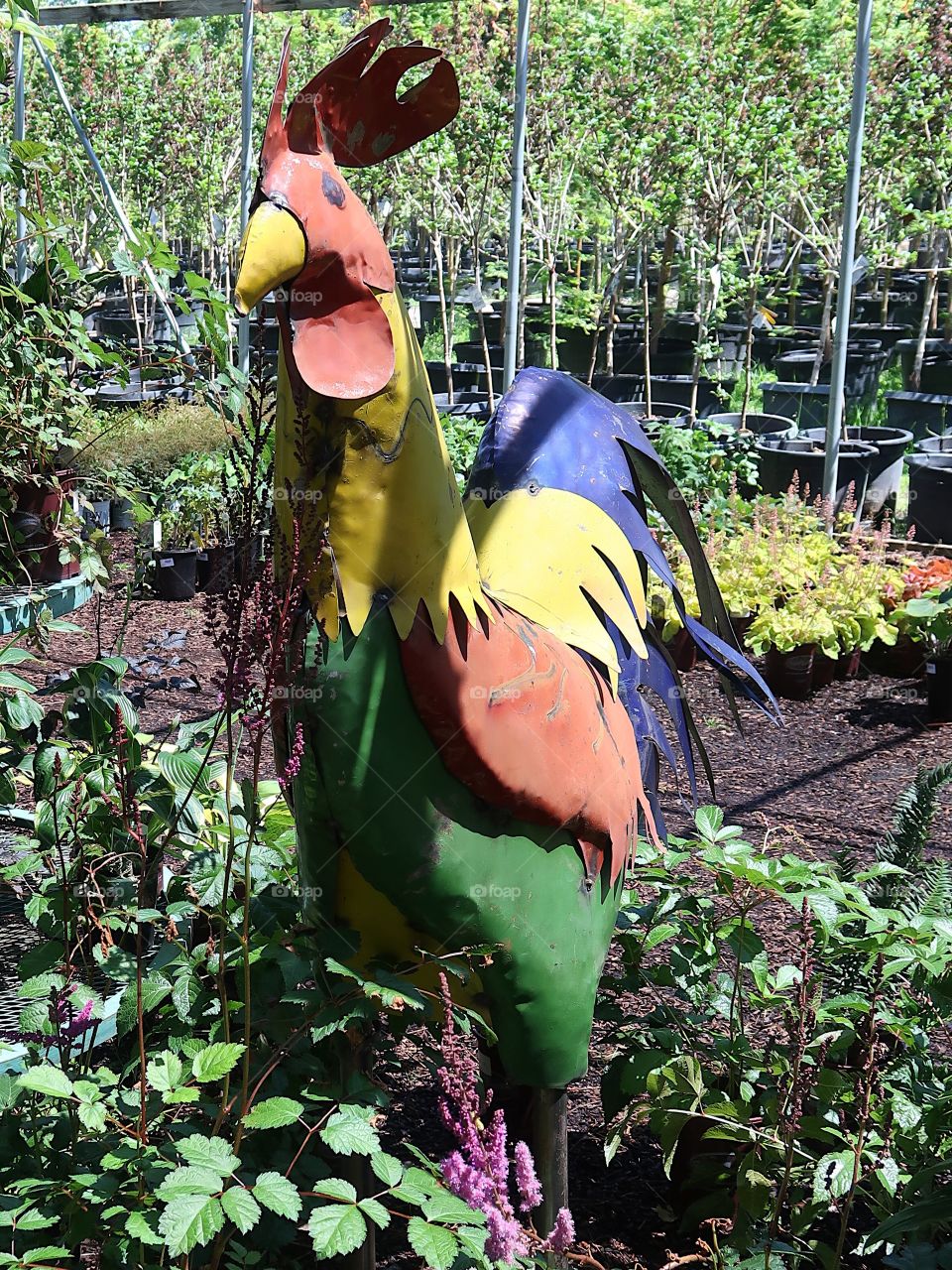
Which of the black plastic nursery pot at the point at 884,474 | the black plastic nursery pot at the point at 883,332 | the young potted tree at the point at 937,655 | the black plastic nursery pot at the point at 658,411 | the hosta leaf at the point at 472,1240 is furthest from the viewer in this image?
the black plastic nursery pot at the point at 883,332

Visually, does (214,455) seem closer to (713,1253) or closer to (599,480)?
(599,480)

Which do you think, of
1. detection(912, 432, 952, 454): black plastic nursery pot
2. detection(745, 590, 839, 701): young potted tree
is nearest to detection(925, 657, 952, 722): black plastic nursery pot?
detection(745, 590, 839, 701): young potted tree

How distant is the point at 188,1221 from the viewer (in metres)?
1.20

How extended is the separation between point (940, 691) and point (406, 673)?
12.9ft

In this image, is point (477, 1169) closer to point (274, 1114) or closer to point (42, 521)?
point (274, 1114)

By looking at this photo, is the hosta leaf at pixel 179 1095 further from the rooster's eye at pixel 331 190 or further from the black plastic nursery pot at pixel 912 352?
the black plastic nursery pot at pixel 912 352

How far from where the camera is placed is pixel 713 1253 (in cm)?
189

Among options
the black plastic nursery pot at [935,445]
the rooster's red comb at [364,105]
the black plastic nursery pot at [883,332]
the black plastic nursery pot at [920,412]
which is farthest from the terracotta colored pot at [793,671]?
the black plastic nursery pot at [883,332]

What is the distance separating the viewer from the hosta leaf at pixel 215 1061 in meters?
1.37

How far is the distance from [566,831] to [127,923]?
0.63m

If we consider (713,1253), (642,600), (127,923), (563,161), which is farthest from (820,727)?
(563,161)

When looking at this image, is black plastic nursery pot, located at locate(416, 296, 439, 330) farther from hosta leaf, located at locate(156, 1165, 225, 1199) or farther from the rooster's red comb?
hosta leaf, located at locate(156, 1165, 225, 1199)

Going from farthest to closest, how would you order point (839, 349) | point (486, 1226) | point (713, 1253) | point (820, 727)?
point (839, 349), point (820, 727), point (713, 1253), point (486, 1226)

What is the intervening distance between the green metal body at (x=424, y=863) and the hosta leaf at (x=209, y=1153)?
0.38m
